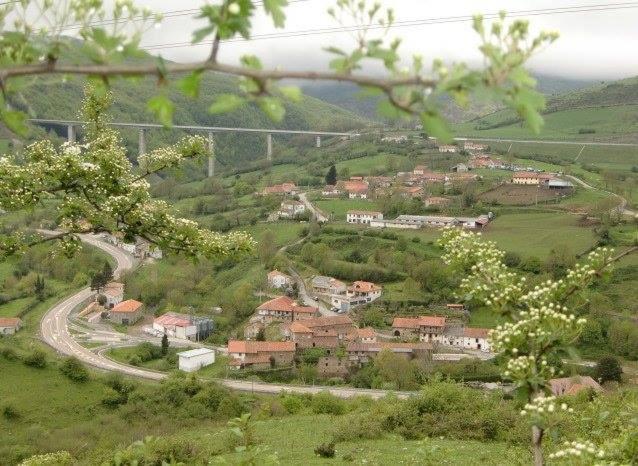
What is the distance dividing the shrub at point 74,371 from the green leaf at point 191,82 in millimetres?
29442

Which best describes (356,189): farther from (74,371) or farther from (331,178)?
(74,371)

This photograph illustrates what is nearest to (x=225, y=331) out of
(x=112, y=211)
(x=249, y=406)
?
(x=249, y=406)

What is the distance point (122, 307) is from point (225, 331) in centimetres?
887

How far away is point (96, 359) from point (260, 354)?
997 centimetres

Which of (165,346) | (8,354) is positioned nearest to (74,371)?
(8,354)

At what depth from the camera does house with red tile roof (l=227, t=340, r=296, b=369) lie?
38.8 metres

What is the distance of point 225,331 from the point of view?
154 feet

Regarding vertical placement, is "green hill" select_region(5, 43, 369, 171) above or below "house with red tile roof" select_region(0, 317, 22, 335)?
above

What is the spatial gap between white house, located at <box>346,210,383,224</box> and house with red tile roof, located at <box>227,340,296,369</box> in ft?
74.7

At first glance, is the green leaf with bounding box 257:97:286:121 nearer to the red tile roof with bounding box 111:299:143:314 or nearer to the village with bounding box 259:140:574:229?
the red tile roof with bounding box 111:299:143:314

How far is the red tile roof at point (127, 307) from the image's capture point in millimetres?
49281

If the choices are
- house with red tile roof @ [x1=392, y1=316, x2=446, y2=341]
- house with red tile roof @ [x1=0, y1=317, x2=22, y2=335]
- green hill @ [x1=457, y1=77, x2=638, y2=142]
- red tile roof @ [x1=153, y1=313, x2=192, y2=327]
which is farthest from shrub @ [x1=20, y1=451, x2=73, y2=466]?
green hill @ [x1=457, y1=77, x2=638, y2=142]

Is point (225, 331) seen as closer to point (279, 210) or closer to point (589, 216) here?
point (279, 210)

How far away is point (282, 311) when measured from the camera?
46.8 metres
